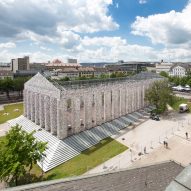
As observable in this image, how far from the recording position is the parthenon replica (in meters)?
40.9

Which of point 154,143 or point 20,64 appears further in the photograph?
point 20,64

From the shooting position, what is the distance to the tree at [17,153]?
2486cm

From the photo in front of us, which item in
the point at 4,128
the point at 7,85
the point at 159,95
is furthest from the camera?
the point at 7,85

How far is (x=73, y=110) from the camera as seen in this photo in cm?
4231

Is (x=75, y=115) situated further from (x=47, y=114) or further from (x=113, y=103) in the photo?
(x=113, y=103)

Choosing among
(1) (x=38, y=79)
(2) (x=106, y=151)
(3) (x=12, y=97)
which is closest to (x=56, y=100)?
(1) (x=38, y=79)

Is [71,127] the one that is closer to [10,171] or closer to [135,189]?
[10,171]

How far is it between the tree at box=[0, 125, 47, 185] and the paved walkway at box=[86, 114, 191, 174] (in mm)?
9684

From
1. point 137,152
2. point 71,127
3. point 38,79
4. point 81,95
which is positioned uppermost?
point 38,79

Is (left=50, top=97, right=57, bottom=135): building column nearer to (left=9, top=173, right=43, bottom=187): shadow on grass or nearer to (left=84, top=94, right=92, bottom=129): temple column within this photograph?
(left=84, top=94, right=92, bottom=129): temple column

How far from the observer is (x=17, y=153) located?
2606 cm

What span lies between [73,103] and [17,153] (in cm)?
1783

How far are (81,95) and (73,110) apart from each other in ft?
12.1

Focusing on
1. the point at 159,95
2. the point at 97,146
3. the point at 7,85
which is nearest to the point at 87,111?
the point at 97,146
